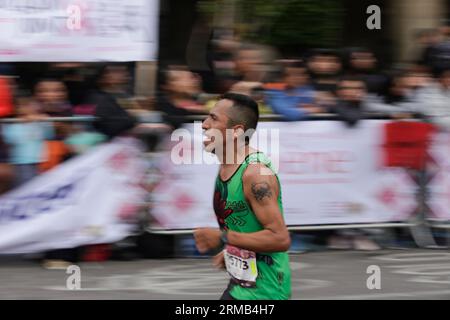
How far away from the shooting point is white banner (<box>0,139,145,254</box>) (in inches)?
346

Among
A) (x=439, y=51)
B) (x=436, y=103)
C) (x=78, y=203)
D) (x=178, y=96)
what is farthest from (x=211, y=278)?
(x=439, y=51)

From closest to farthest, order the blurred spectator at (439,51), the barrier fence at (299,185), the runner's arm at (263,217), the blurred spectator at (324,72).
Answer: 1. the runner's arm at (263,217)
2. the barrier fence at (299,185)
3. the blurred spectator at (324,72)
4. the blurred spectator at (439,51)

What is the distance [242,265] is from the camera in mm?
4875

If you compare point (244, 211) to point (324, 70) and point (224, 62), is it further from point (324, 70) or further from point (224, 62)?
point (224, 62)

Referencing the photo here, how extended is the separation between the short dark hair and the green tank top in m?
0.18

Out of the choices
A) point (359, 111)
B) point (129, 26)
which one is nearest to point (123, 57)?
point (129, 26)

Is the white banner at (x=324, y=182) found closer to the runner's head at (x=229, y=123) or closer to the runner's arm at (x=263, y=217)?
the runner's head at (x=229, y=123)

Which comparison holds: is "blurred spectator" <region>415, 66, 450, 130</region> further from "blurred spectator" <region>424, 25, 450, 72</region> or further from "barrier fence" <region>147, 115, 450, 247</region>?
"blurred spectator" <region>424, 25, 450, 72</region>

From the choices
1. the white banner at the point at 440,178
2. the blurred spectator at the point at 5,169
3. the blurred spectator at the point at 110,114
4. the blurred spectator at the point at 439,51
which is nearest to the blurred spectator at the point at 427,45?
the blurred spectator at the point at 439,51

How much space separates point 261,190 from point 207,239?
1.13ft

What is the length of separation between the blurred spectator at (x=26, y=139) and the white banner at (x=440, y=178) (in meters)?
3.58

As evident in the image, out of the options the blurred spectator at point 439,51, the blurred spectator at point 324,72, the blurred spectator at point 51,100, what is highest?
the blurred spectator at point 439,51

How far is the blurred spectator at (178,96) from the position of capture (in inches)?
357

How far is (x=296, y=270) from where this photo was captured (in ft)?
28.6
